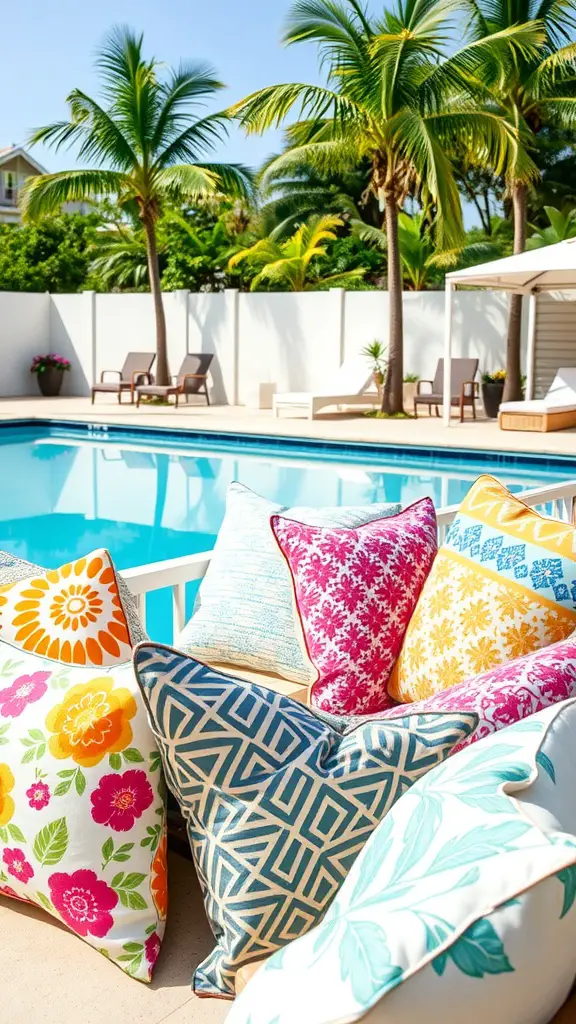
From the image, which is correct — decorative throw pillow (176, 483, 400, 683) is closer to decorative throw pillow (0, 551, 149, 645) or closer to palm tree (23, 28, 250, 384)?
decorative throw pillow (0, 551, 149, 645)

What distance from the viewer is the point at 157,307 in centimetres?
1700

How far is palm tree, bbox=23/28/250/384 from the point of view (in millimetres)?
15703

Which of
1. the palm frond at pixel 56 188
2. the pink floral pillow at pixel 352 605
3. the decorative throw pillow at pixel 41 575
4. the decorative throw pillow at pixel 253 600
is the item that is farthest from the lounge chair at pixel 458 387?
the decorative throw pillow at pixel 41 575

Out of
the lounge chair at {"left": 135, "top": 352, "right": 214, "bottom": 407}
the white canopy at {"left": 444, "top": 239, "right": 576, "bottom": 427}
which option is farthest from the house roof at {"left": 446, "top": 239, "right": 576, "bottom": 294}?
the lounge chair at {"left": 135, "top": 352, "right": 214, "bottom": 407}

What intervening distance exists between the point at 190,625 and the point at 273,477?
26.5ft

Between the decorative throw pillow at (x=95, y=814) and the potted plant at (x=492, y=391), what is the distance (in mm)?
13760

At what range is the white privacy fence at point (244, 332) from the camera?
1606 centimetres

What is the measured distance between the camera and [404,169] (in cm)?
1366

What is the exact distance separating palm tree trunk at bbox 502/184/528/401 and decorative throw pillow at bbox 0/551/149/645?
522 inches

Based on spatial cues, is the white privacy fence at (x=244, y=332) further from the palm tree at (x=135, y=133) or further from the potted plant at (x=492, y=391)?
the palm tree at (x=135, y=133)

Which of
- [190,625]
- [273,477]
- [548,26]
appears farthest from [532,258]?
[190,625]

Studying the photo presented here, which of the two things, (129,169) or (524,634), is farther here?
(129,169)

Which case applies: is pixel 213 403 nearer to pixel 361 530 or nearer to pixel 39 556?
pixel 39 556

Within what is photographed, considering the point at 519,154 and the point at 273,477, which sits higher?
the point at 519,154
